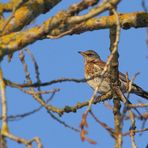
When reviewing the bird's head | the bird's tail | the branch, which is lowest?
the branch

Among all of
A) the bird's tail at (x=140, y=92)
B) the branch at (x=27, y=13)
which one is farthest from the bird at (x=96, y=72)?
the branch at (x=27, y=13)

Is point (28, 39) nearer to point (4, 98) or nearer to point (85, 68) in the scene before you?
point (4, 98)

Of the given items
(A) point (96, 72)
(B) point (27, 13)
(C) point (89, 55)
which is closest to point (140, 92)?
(A) point (96, 72)

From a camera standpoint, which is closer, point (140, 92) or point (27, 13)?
point (27, 13)

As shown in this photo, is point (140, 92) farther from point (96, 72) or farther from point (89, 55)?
point (89, 55)

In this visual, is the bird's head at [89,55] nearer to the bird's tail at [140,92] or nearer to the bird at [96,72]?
the bird at [96,72]

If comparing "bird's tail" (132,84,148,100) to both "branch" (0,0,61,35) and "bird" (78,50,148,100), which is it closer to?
"bird" (78,50,148,100)

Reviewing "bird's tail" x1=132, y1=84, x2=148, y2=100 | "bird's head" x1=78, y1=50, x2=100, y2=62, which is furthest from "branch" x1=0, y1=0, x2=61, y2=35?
"bird's head" x1=78, y1=50, x2=100, y2=62

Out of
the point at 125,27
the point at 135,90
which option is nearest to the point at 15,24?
the point at 125,27

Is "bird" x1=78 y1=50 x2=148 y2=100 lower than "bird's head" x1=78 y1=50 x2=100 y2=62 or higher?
lower

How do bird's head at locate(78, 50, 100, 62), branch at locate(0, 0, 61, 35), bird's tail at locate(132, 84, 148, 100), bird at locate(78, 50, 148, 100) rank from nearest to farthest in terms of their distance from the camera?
branch at locate(0, 0, 61, 35)
bird at locate(78, 50, 148, 100)
bird's tail at locate(132, 84, 148, 100)
bird's head at locate(78, 50, 100, 62)

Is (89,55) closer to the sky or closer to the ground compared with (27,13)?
closer to the sky

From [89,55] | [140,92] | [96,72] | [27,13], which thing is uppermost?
[89,55]

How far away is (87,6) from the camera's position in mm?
5648
